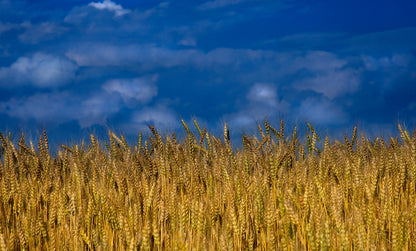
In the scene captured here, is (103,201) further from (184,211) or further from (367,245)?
(367,245)

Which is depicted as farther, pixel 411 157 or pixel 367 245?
pixel 411 157

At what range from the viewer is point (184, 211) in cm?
253

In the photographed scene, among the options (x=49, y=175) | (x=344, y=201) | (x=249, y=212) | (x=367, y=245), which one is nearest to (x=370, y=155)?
(x=344, y=201)

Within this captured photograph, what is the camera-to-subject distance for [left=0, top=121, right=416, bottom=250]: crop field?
2.40 meters

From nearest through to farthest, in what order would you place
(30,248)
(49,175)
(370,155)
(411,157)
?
(30,248)
(411,157)
(49,175)
(370,155)

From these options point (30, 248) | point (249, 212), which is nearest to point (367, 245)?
point (249, 212)

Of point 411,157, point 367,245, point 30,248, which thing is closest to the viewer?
point 367,245

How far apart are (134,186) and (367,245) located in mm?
1791

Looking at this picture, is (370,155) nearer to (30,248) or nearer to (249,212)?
(249,212)

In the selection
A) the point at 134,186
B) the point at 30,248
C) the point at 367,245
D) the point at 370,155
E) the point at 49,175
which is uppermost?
the point at 370,155

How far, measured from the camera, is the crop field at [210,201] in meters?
2.40

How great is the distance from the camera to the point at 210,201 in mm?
3166

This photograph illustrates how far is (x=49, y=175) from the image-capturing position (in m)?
3.93

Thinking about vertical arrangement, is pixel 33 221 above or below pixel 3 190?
below
